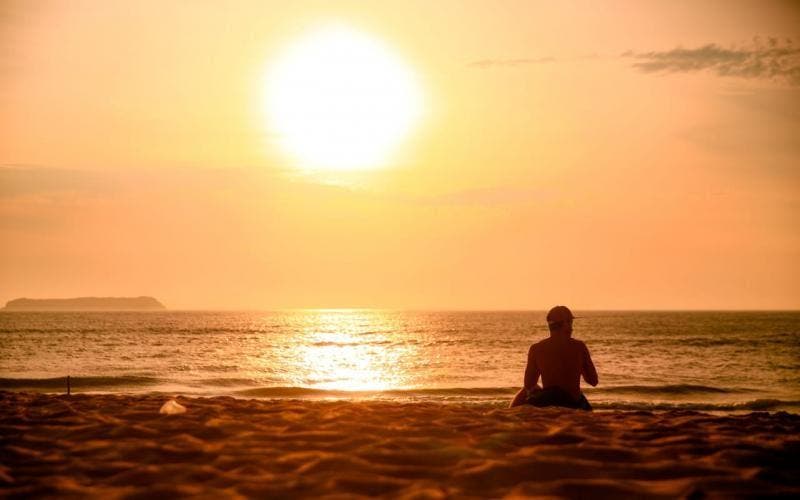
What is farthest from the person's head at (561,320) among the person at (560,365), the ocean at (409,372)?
the ocean at (409,372)

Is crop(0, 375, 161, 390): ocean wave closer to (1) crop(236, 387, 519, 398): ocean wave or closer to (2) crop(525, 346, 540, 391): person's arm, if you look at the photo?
(1) crop(236, 387, 519, 398): ocean wave

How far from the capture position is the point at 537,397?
8695 millimetres

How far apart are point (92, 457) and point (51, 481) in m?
0.67

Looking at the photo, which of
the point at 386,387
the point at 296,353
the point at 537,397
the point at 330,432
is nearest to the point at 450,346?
the point at 296,353

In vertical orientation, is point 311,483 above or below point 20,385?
above

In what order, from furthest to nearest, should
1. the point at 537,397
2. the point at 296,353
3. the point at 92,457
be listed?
the point at 296,353
the point at 537,397
the point at 92,457

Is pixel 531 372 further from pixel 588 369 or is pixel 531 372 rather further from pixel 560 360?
pixel 588 369

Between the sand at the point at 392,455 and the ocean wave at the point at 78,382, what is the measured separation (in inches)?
620

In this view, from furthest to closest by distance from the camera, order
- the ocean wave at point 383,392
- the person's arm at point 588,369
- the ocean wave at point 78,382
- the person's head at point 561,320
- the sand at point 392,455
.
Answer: the ocean wave at point 78,382 < the ocean wave at point 383,392 < the person's arm at point 588,369 < the person's head at point 561,320 < the sand at point 392,455

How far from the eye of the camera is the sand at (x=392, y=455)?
14.3ft

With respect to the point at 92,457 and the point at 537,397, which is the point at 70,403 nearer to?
the point at 92,457

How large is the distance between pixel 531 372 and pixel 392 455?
12.7 ft

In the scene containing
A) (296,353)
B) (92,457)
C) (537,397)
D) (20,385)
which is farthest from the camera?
(296,353)

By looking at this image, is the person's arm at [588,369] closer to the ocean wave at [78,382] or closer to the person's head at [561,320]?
the person's head at [561,320]
